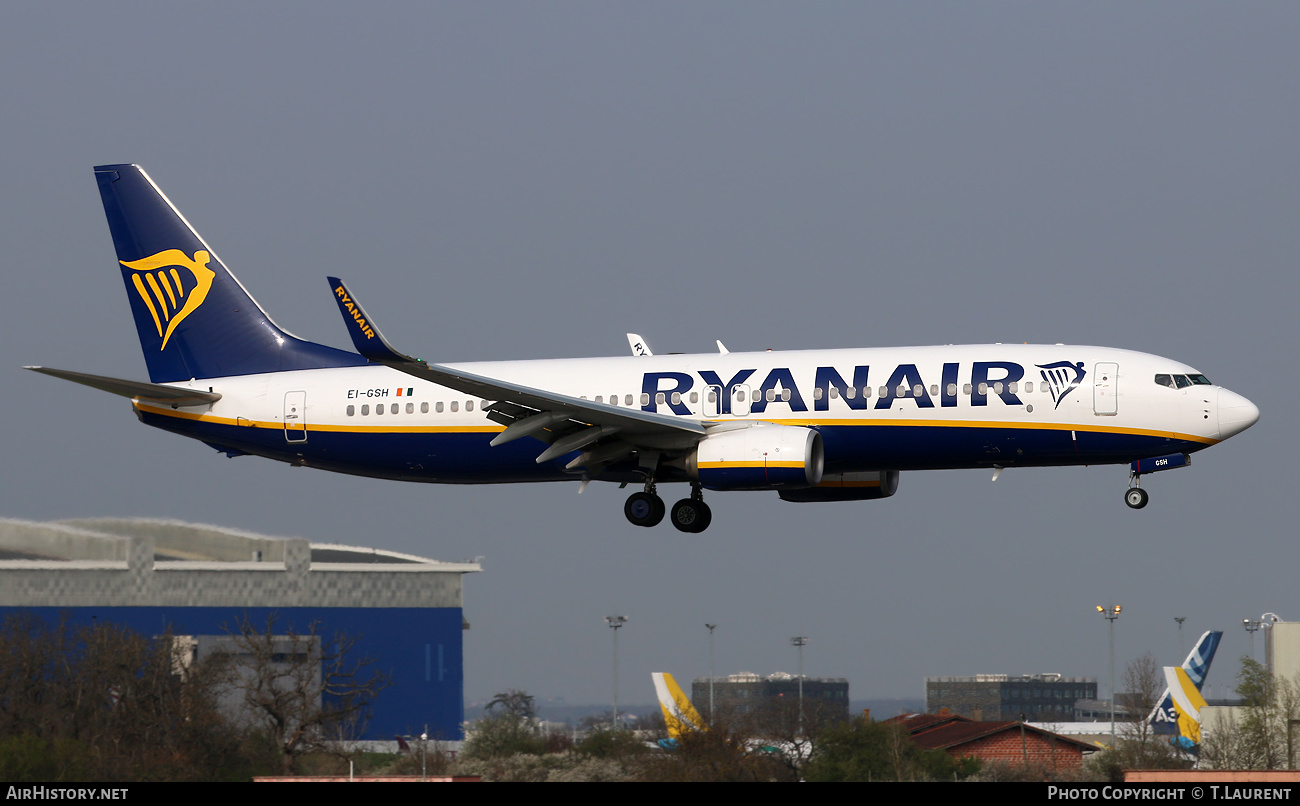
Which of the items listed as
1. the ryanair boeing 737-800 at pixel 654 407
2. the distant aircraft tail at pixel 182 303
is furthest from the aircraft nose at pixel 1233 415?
the distant aircraft tail at pixel 182 303

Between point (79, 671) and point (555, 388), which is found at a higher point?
point (555, 388)

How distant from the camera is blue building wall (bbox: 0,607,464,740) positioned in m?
98.5

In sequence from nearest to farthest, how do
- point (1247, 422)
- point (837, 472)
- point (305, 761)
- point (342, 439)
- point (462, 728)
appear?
1. point (1247, 422)
2. point (837, 472)
3. point (342, 439)
4. point (305, 761)
5. point (462, 728)

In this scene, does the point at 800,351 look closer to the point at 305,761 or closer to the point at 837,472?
the point at 837,472

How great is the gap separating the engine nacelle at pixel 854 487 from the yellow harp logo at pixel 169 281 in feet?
60.8

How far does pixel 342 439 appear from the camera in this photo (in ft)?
140

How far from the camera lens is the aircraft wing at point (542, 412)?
34.0m

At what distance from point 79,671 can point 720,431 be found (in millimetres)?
35840

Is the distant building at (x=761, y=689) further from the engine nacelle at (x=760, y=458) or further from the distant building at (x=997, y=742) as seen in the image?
the engine nacelle at (x=760, y=458)

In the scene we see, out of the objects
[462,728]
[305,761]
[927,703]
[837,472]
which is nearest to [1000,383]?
[837,472]

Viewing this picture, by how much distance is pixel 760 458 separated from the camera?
3712cm

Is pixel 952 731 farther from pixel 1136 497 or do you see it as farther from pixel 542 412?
pixel 542 412

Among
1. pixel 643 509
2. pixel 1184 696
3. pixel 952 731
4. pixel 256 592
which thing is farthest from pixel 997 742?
pixel 256 592

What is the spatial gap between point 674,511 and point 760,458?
4256 mm
